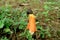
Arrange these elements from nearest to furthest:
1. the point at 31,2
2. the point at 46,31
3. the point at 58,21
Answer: the point at 46,31, the point at 58,21, the point at 31,2

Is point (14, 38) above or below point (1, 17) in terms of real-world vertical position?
below

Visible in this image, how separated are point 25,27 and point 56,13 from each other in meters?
1.65

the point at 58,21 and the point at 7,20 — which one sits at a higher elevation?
the point at 7,20

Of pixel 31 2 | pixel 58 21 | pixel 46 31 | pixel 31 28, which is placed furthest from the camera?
pixel 31 2

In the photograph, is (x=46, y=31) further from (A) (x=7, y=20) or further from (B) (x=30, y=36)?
(A) (x=7, y=20)

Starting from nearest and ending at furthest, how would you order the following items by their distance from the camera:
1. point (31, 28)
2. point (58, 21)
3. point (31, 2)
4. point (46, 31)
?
1. point (31, 28)
2. point (46, 31)
3. point (58, 21)
4. point (31, 2)

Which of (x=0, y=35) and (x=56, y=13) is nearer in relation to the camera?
(x=0, y=35)

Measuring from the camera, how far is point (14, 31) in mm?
5445

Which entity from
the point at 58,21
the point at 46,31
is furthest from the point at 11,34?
the point at 58,21

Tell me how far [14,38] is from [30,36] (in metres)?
0.45

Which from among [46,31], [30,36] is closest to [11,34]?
[30,36]

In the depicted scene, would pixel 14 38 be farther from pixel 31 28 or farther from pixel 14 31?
pixel 31 28

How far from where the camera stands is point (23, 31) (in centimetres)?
549

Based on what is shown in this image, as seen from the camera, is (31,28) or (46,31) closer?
(31,28)
